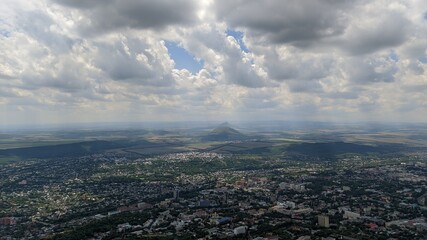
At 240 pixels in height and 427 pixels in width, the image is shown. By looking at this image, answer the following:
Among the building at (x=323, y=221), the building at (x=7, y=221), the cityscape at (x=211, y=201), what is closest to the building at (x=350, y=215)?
the cityscape at (x=211, y=201)

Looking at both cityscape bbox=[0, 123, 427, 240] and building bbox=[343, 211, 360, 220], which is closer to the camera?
cityscape bbox=[0, 123, 427, 240]

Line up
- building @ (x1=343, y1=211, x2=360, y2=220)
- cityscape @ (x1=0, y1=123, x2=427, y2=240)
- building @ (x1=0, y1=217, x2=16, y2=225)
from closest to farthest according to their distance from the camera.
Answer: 1. cityscape @ (x1=0, y1=123, x2=427, y2=240)
2. building @ (x1=0, y1=217, x2=16, y2=225)
3. building @ (x1=343, y1=211, x2=360, y2=220)

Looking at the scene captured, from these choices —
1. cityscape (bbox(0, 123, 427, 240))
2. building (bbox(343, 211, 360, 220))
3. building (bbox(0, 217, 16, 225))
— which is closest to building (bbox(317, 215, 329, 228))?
cityscape (bbox(0, 123, 427, 240))

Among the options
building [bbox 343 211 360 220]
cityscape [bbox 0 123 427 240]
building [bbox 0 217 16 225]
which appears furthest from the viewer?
building [bbox 343 211 360 220]

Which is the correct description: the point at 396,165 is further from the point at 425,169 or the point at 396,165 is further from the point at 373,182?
the point at 373,182

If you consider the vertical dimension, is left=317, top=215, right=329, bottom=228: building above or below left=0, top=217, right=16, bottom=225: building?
above

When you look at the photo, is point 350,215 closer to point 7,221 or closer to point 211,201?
point 211,201

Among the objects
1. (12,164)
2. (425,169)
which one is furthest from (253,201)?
(12,164)

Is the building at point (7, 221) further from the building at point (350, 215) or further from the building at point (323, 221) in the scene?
the building at point (350, 215)

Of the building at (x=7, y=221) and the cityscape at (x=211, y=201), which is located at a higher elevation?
the cityscape at (x=211, y=201)

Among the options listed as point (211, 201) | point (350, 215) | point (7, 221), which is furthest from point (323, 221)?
point (7, 221)

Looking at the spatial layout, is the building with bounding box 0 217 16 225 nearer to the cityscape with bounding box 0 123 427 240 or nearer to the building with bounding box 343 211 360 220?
the cityscape with bounding box 0 123 427 240
